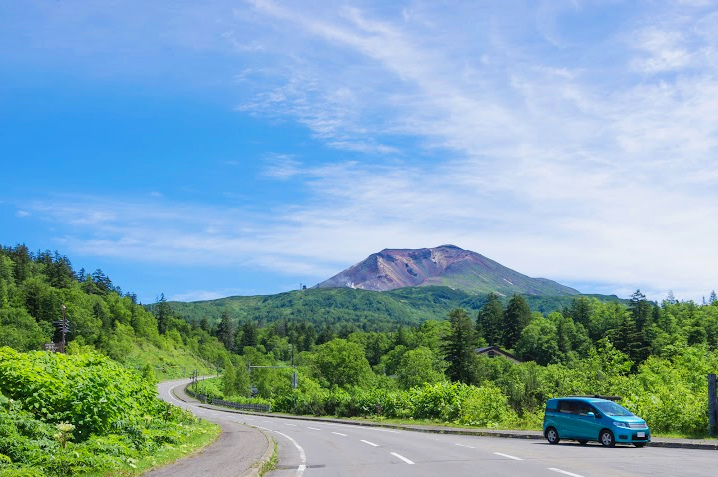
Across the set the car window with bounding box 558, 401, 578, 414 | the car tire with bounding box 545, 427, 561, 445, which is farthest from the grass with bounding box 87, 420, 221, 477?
the car window with bounding box 558, 401, 578, 414

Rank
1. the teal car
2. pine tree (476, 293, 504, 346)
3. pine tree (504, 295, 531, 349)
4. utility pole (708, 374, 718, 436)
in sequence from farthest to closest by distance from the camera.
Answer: pine tree (476, 293, 504, 346) < pine tree (504, 295, 531, 349) < utility pole (708, 374, 718, 436) < the teal car

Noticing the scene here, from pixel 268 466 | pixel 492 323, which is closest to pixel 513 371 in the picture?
pixel 492 323

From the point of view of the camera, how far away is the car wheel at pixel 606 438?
19422 mm

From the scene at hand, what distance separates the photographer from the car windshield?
65.6ft

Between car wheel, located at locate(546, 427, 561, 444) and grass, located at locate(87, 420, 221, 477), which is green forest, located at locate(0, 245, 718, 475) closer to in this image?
grass, located at locate(87, 420, 221, 477)

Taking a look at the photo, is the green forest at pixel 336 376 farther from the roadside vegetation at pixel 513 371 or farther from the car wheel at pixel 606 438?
the car wheel at pixel 606 438

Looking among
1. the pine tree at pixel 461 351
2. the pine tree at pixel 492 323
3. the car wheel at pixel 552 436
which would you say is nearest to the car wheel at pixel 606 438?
the car wheel at pixel 552 436

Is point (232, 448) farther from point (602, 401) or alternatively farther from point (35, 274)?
point (35, 274)

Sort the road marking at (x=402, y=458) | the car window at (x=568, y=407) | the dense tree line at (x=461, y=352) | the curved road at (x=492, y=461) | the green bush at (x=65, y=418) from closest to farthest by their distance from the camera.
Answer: the green bush at (x=65, y=418) → the curved road at (x=492, y=461) → the road marking at (x=402, y=458) → the car window at (x=568, y=407) → the dense tree line at (x=461, y=352)

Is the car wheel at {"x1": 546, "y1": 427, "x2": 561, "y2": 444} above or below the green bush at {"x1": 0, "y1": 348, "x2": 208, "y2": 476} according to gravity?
below

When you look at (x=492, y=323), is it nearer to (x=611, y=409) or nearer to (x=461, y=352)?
(x=461, y=352)

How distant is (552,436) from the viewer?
21.7 meters

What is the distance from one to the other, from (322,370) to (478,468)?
89.9 m

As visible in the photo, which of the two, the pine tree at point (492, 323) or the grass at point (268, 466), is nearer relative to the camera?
the grass at point (268, 466)
